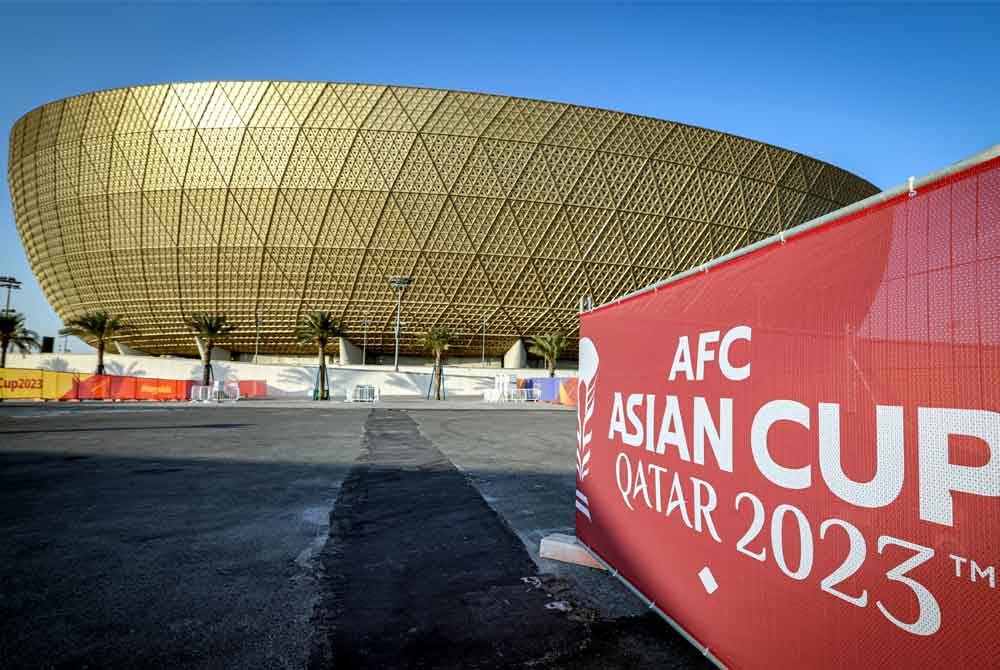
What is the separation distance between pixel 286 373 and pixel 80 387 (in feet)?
50.0

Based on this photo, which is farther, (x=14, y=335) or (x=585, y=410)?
(x=14, y=335)

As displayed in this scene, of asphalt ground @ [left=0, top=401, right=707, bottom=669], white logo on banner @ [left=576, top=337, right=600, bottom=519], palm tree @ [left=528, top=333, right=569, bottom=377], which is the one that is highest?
palm tree @ [left=528, top=333, right=569, bottom=377]

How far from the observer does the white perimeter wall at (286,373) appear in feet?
142

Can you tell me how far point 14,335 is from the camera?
44000 mm

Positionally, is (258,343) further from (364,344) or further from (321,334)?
(321,334)

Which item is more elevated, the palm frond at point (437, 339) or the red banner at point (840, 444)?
the palm frond at point (437, 339)

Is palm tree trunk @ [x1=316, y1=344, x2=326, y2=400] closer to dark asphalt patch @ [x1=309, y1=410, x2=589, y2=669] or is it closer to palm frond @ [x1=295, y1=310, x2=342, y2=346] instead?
palm frond @ [x1=295, y1=310, x2=342, y2=346]

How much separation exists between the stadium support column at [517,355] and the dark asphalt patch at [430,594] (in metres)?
47.1

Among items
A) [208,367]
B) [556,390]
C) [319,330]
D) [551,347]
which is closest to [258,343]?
[208,367]

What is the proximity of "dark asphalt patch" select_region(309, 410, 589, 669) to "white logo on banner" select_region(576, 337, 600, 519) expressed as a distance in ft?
2.22

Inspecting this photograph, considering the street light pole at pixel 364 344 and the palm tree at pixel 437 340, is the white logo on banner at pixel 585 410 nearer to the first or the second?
the palm tree at pixel 437 340

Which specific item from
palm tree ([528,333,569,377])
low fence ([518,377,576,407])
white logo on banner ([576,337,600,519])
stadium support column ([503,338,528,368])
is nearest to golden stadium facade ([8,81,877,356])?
stadium support column ([503,338,528,368])

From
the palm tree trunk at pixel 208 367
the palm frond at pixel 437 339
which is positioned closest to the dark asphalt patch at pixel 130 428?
the palm tree trunk at pixel 208 367

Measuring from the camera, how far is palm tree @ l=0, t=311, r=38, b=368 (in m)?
42.8
